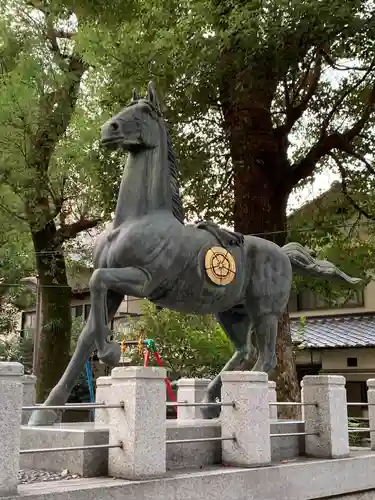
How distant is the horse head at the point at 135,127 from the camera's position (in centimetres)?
736

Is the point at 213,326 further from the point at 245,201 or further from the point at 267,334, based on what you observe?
the point at 267,334

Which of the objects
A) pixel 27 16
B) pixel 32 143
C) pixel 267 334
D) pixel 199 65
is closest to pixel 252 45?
pixel 199 65

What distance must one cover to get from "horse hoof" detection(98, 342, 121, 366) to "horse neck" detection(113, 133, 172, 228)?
143cm

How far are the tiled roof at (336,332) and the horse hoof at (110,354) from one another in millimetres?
14044

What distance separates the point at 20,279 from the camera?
24000mm

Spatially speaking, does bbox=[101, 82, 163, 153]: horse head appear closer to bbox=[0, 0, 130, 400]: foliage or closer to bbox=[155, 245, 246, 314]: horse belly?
bbox=[155, 245, 246, 314]: horse belly

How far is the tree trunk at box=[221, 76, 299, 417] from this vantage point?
13195 millimetres

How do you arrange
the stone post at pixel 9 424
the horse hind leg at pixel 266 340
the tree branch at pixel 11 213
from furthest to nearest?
the tree branch at pixel 11 213 < the horse hind leg at pixel 266 340 < the stone post at pixel 9 424

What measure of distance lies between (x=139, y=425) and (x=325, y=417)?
3.21 metres

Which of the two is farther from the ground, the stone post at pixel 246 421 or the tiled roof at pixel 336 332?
the tiled roof at pixel 336 332

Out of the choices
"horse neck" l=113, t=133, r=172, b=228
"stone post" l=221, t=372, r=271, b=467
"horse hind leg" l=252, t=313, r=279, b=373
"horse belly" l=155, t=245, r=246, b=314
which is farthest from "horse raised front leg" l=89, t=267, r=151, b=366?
"horse hind leg" l=252, t=313, r=279, b=373

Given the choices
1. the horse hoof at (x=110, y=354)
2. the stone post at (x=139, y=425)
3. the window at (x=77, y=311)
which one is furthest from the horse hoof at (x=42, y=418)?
the window at (x=77, y=311)

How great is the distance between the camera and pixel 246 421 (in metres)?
6.92

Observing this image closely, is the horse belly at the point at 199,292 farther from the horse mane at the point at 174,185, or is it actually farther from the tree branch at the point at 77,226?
the tree branch at the point at 77,226
